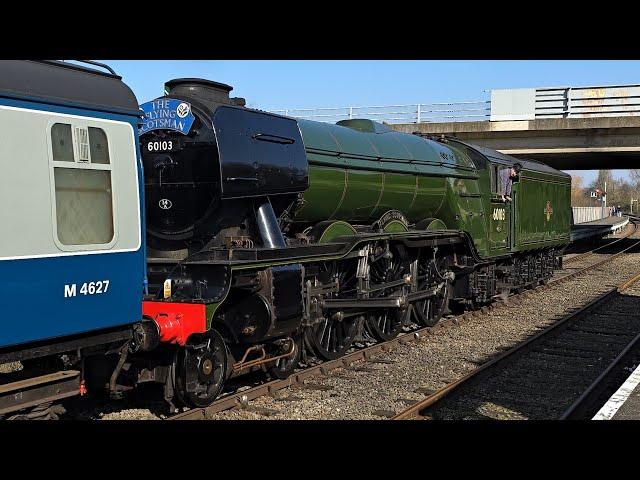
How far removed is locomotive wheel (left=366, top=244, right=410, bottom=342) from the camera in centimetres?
977

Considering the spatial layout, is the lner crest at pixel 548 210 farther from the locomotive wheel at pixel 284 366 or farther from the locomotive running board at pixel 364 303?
the locomotive wheel at pixel 284 366

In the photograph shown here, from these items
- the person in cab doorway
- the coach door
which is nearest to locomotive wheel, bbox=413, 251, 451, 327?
the coach door

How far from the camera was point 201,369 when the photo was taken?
627cm

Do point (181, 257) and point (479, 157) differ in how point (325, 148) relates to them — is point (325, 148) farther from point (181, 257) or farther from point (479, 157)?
point (479, 157)

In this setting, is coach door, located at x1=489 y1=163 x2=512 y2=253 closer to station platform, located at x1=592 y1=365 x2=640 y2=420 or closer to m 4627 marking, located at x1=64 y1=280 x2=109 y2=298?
station platform, located at x1=592 y1=365 x2=640 y2=420

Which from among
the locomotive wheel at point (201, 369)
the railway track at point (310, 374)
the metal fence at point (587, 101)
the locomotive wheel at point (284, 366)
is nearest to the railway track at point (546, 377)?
the railway track at point (310, 374)

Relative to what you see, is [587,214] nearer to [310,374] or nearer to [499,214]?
[499,214]

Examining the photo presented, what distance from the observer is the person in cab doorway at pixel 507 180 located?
1422 centimetres

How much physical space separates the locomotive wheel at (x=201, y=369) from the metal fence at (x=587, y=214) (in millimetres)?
54271

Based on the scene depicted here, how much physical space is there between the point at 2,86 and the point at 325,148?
4.76 meters

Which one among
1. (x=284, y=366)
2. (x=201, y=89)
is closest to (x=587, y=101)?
(x=284, y=366)

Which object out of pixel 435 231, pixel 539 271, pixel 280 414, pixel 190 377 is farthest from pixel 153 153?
pixel 539 271

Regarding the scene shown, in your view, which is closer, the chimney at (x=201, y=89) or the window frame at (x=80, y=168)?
the window frame at (x=80, y=168)

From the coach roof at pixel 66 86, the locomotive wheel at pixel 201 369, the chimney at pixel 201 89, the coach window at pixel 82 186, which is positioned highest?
the chimney at pixel 201 89
